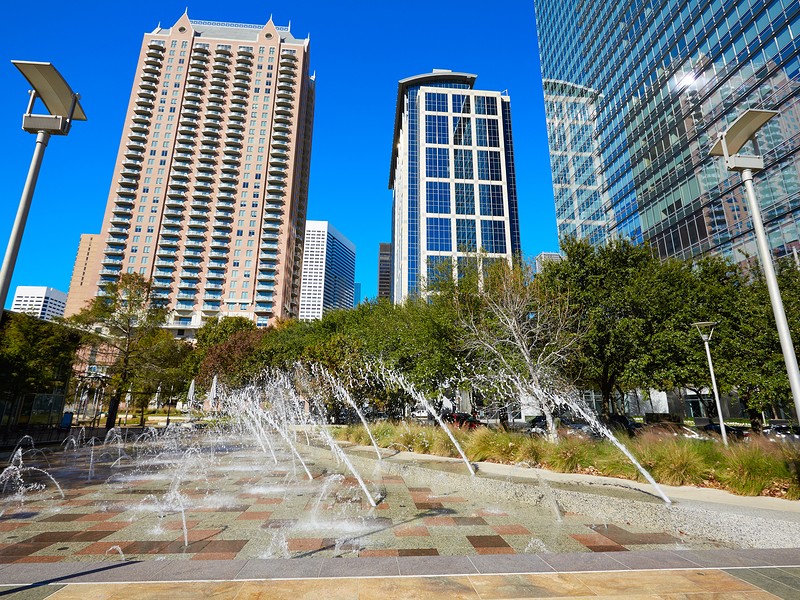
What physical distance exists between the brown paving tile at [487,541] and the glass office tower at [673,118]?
25734mm

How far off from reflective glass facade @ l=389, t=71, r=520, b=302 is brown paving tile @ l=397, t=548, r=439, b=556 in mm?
70553

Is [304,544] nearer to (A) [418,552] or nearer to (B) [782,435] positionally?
(A) [418,552]

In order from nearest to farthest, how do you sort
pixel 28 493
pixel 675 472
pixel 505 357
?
pixel 675 472
pixel 28 493
pixel 505 357

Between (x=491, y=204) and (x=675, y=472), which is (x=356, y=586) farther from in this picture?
(x=491, y=204)

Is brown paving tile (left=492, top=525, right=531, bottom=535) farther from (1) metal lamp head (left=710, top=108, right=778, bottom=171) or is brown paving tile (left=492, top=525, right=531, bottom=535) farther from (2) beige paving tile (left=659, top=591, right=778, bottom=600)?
(1) metal lamp head (left=710, top=108, right=778, bottom=171)

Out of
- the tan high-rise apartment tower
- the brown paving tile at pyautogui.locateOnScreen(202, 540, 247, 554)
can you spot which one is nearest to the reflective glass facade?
the tan high-rise apartment tower

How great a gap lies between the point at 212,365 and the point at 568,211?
5187 cm

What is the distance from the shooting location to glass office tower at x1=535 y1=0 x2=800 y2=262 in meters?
29.4

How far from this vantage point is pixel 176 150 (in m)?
89.0

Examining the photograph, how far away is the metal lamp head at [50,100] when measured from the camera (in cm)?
638

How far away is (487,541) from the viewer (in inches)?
226

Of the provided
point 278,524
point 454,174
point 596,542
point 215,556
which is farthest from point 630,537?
point 454,174

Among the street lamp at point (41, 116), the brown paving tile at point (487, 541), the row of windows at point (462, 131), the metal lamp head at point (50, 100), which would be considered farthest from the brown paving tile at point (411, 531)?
the row of windows at point (462, 131)

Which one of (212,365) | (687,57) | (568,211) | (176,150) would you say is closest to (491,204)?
(568,211)
